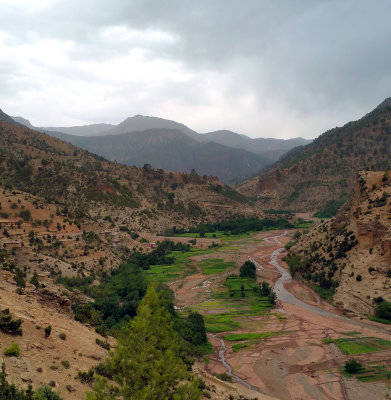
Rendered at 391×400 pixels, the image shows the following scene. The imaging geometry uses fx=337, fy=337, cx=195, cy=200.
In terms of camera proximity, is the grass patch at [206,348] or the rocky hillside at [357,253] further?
the rocky hillside at [357,253]

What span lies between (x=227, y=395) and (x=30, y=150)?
96.1 meters

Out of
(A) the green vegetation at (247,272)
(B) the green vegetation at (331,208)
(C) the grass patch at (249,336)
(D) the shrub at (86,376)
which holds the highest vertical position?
(B) the green vegetation at (331,208)

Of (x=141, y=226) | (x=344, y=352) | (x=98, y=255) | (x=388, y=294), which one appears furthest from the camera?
(x=141, y=226)

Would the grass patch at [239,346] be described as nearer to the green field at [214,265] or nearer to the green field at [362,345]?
the green field at [362,345]

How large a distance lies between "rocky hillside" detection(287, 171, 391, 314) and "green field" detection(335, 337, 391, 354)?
7.20 metres

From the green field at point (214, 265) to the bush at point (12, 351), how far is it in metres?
47.6

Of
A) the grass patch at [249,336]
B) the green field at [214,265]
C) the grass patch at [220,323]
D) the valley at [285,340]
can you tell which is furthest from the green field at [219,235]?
the grass patch at [249,336]

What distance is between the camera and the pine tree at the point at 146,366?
11094 millimetres

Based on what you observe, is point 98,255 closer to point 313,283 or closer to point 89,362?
point 313,283

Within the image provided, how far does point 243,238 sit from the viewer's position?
9369 cm

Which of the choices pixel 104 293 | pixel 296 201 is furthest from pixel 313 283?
pixel 296 201

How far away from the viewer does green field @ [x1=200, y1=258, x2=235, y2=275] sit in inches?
2414

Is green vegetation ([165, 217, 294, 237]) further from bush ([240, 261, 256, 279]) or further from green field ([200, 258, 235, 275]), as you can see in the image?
bush ([240, 261, 256, 279])

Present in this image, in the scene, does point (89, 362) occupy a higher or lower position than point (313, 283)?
higher
